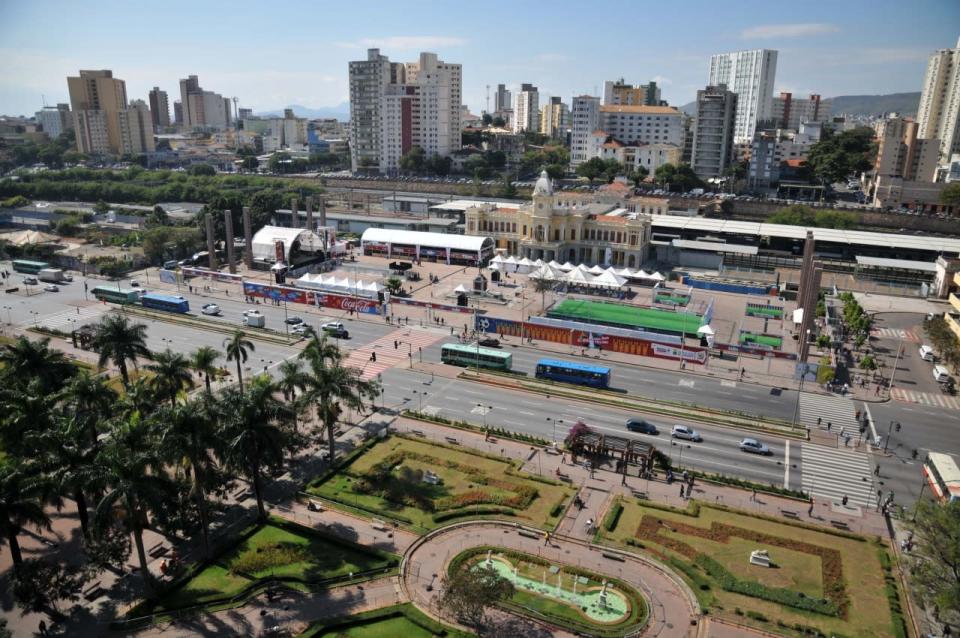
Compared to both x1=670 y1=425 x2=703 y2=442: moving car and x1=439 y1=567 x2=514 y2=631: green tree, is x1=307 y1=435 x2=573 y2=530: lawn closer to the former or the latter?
x1=439 y1=567 x2=514 y2=631: green tree

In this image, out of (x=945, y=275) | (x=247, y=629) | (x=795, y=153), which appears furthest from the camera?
(x=795, y=153)

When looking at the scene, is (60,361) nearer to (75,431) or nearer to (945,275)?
(75,431)

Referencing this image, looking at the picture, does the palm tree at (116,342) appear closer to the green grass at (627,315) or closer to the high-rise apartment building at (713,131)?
the green grass at (627,315)

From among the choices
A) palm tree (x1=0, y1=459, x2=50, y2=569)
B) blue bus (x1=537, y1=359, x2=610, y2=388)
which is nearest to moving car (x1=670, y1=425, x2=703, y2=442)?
blue bus (x1=537, y1=359, x2=610, y2=388)

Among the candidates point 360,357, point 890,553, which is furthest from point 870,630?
point 360,357

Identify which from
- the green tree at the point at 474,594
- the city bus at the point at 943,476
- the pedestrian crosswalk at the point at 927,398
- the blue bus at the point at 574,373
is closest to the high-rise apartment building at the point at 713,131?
the pedestrian crosswalk at the point at 927,398

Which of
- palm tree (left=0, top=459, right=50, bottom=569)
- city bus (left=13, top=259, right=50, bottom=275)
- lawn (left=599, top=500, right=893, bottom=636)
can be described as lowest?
lawn (left=599, top=500, right=893, bottom=636)

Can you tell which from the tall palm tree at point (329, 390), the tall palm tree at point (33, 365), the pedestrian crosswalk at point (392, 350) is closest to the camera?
the tall palm tree at point (33, 365)
